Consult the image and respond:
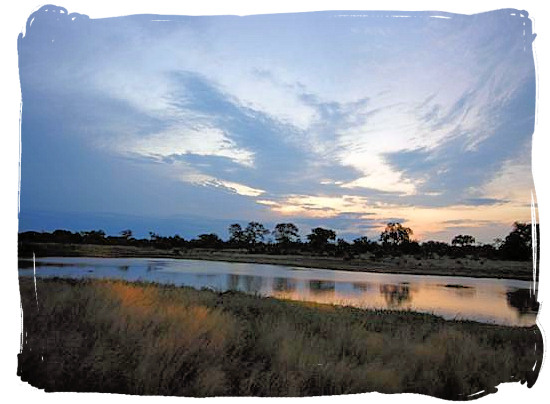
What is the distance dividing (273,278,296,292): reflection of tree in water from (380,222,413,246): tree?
25.8 inches

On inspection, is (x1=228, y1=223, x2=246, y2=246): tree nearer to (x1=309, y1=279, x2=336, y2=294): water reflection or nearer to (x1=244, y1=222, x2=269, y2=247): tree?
(x1=244, y1=222, x2=269, y2=247): tree

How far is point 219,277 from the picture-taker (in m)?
3.03

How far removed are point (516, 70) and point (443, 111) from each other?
0.48 metres

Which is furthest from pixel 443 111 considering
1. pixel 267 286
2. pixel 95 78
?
pixel 95 78

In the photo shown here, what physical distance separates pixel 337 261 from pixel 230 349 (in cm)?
91

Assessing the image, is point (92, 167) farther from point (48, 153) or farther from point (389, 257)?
point (389, 257)

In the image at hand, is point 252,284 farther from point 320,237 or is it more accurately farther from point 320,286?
point 320,237

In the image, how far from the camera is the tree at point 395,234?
292cm

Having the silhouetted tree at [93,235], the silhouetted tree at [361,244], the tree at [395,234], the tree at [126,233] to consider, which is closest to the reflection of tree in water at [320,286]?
the silhouetted tree at [361,244]

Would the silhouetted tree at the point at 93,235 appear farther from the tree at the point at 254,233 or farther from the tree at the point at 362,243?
the tree at the point at 362,243

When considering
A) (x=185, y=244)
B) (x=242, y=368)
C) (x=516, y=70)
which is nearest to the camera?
(x=242, y=368)

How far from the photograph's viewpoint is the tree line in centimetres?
286

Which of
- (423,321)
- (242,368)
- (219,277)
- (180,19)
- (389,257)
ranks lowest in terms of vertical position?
(242,368)

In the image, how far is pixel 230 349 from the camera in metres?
2.64
